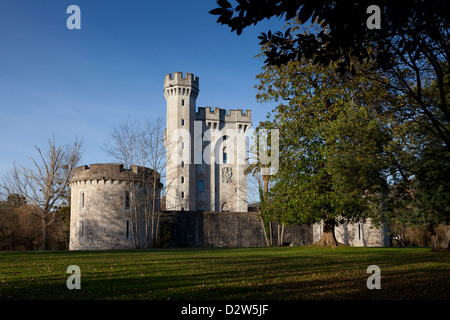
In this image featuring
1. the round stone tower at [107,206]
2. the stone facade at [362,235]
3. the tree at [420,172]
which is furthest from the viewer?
the stone facade at [362,235]

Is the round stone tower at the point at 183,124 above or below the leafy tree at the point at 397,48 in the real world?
above

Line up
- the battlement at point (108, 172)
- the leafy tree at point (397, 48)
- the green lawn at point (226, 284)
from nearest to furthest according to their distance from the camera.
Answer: the leafy tree at point (397, 48) < the green lawn at point (226, 284) < the battlement at point (108, 172)

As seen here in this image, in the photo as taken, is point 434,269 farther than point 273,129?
No

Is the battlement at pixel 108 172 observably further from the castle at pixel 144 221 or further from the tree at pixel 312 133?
the tree at pixel 312 133

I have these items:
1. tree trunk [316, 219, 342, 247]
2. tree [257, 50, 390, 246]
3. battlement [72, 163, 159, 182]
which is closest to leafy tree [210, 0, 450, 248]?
tree [257, 50, 390, 246]

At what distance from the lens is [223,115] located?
6519 cm

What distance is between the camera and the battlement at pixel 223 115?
6362 centimetres

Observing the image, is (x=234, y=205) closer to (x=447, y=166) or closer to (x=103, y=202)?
(x=103, y=202)

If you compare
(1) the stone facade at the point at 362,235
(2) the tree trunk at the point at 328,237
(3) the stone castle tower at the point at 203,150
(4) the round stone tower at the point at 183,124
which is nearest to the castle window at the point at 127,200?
(2) the tree trunk at the point at 328,237

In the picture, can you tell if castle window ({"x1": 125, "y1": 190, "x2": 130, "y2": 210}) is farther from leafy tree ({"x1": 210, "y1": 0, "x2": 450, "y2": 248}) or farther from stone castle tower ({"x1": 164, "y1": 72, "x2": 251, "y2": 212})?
stone castle tower ({"x1": 164, "y1": 72, "x2": 251, "y2": 212})

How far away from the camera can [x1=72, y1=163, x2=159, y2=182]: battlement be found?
3167cm

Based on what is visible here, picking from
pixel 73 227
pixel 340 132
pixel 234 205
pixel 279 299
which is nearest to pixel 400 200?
pixel 340 132
